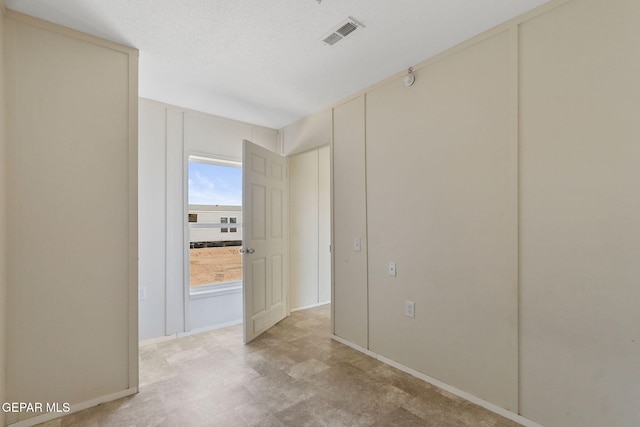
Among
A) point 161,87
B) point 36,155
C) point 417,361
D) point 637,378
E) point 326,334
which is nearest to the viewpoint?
point 637,378

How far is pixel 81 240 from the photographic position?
209 cm

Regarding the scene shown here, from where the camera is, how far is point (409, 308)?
2.57 m

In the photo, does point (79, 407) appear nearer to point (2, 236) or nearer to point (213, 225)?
point (2, 236)

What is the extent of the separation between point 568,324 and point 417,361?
114 cm

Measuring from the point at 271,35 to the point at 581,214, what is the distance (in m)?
2.24

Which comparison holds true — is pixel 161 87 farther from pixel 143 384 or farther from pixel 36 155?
pixel 143 384

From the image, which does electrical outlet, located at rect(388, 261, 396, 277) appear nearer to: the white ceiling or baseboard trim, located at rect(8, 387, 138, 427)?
the white ceiling

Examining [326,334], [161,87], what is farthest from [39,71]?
[326,334]

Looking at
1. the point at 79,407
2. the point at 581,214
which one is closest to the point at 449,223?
the point at 581,214

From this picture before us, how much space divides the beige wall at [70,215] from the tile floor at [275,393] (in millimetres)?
285

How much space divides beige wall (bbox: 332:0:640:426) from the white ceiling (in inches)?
9.9

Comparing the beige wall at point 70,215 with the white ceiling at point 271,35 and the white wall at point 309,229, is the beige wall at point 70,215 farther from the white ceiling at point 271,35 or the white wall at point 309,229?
the white wall at point 309,229

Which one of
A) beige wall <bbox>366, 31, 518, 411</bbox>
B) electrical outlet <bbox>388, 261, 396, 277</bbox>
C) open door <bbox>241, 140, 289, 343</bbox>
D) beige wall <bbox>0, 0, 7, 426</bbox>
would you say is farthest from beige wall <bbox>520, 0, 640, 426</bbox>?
beige wall <bbox>0, 0, 7, 426</bbox>

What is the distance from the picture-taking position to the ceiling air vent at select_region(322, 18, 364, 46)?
2.00 meters
